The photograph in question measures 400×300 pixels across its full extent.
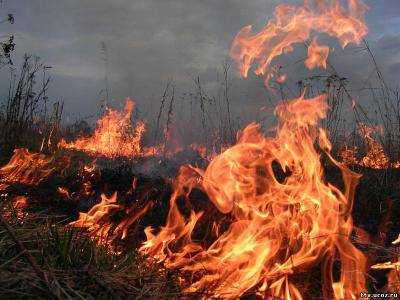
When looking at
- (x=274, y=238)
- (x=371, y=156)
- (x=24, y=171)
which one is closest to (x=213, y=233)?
(x=274, y=238)

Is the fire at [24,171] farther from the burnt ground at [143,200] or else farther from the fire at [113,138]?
the fire at [113,138]

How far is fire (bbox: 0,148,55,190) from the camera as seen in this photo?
6.66 meters

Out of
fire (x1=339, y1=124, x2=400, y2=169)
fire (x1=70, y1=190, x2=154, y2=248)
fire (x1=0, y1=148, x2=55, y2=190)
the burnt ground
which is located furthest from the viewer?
fire (x1=339, y1=124, x2=400, y2=169)

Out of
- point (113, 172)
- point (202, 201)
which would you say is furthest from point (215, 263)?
point (113, 172)

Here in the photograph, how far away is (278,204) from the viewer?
4.30 metres

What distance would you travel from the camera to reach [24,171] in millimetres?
7000

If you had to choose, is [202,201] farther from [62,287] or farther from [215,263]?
[62,287]

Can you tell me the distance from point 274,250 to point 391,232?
253 centimetres

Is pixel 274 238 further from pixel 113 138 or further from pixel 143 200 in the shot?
pixel 113 138

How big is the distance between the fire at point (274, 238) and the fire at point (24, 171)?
9.85 ft

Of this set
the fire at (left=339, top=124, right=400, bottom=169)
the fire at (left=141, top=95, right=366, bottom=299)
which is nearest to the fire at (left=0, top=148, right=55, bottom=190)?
the fire at (left=141, top=95, right=366, bottom=299)

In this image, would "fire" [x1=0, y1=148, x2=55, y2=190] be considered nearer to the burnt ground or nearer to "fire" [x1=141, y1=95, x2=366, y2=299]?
the burnt ground

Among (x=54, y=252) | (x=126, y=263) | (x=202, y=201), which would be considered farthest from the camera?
(x=202, y=201)

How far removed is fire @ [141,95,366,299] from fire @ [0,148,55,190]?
3001mm
